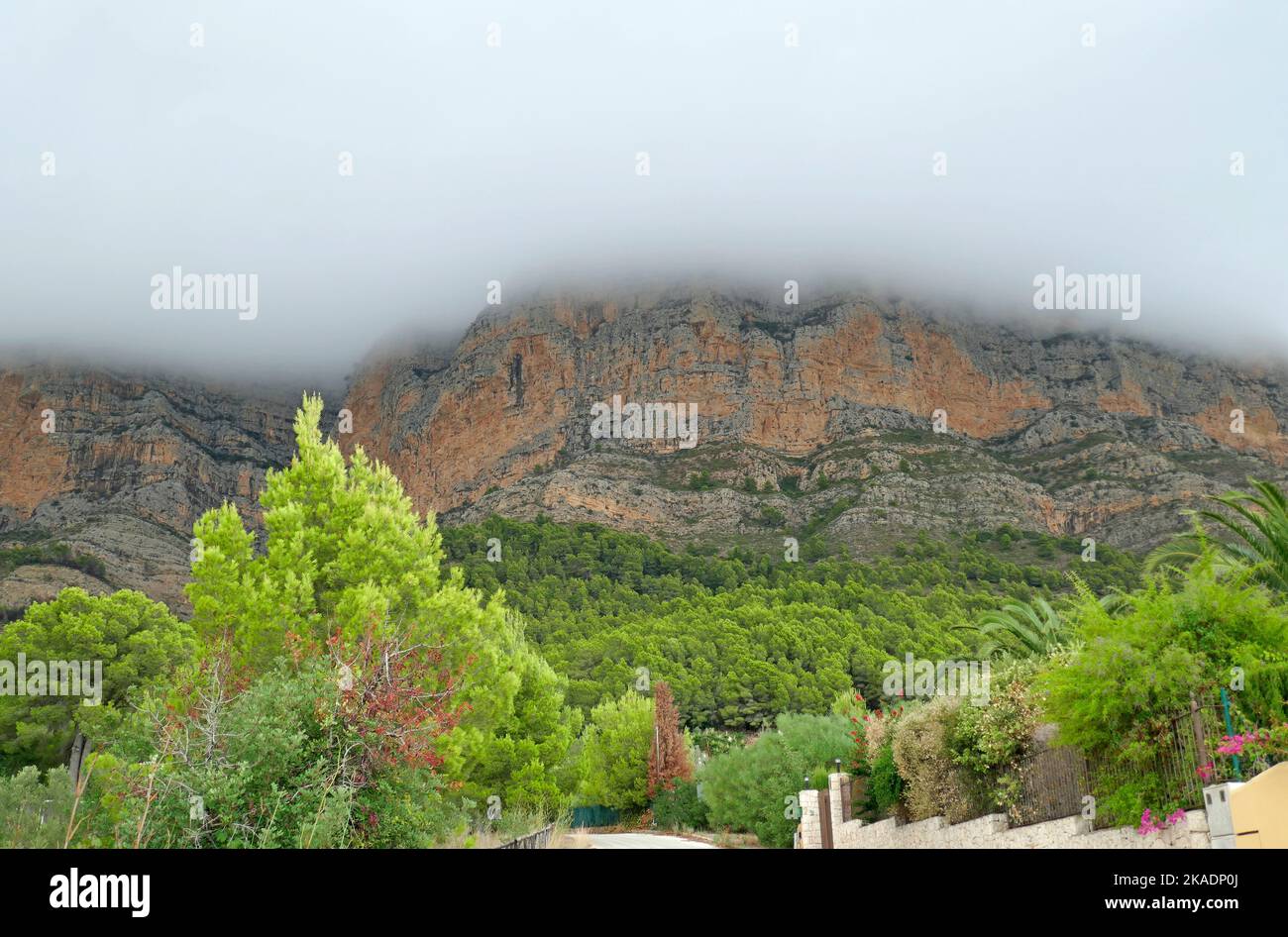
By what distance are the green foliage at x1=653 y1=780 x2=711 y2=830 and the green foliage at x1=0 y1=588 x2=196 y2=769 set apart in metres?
21.4

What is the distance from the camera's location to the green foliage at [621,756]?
4722 centimetres

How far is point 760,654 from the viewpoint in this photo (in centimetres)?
6172

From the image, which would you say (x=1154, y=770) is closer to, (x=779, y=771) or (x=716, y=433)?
(x=779, y=771)

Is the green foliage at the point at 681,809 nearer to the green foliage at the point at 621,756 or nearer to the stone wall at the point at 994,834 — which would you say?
the green foliage at the point at 621,756

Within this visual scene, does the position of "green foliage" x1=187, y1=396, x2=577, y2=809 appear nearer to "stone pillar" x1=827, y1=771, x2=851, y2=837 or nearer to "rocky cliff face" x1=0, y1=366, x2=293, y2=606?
"stone pillar" x1=827, y1=771, x2=851, y2=837

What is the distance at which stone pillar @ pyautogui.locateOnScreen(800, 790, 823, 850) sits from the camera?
2273cm

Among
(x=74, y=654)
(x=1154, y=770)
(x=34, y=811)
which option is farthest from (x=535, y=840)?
(x=74, y=654)

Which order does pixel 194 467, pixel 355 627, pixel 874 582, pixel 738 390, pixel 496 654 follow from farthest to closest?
pixel 194 467
pixel 738 390
pixel 874 582
pixel 496 654
pixel 355 627

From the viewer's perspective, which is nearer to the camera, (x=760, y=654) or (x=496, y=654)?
(x=496, y=654)

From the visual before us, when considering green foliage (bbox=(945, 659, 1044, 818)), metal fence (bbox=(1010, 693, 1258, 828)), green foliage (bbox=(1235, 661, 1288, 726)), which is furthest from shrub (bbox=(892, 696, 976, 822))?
green foliage (bbox=(1235, 661, 1288, 726))

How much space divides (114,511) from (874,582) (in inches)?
3145

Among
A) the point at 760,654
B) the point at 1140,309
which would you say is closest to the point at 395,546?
the point at 760,654

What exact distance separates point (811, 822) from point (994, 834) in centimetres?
766
